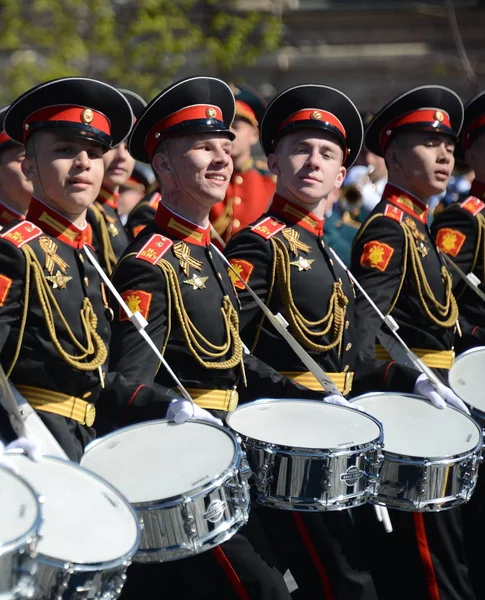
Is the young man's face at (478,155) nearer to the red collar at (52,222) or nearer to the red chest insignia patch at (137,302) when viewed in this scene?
the red chest insignia patch at (137,302)

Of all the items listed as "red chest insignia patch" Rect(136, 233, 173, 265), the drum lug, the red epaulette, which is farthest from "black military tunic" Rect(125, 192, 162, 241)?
the drum lug

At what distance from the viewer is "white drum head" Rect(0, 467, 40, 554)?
11.0 ft

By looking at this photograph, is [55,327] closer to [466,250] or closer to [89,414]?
[89,414]

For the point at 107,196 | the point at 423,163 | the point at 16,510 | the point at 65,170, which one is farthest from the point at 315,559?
the point at 107,196

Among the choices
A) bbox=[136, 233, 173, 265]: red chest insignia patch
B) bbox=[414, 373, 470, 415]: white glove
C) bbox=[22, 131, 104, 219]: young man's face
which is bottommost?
bbox=[414, 373, 470, 415]: white glove

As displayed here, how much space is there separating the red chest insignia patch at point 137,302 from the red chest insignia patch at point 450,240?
237 cm

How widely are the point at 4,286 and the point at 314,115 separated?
1.95 m

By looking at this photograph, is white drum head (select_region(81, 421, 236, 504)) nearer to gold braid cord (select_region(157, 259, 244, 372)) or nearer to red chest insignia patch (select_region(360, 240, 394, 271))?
gold braid cord (select_region(157, 259, 244, 372))

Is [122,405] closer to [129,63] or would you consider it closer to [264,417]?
[264,417]

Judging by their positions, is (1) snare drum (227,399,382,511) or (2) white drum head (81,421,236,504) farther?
(1) snare drum (227,399,382,511)

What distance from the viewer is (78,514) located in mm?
3746

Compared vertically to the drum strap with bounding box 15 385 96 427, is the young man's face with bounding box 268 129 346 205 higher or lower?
higher

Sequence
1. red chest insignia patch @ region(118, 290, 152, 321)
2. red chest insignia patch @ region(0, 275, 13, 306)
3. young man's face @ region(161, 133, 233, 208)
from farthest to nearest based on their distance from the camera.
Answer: young man's face @ region(161, 133, 233, 208) < red chest insignia patch @ region(118, 290, 152, 321) < red chest insignia patch @ region(0, 275, 13, 306)

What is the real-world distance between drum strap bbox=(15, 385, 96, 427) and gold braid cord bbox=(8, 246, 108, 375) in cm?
11
